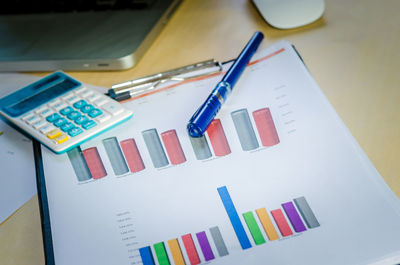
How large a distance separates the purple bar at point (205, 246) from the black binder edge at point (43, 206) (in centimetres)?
12

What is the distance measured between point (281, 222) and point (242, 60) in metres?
0.21

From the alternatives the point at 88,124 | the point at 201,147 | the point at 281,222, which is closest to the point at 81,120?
the point at 88,124

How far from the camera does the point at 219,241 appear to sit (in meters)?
0.34

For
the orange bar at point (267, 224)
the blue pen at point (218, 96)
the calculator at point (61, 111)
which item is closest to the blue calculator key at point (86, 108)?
the calculator at point (61, 111)

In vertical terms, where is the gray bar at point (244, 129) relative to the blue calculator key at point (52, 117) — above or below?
below

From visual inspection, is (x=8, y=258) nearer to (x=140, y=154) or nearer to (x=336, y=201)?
(x=140, y=154)

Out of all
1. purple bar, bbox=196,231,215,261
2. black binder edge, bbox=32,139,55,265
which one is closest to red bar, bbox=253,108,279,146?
purple bar, bbox=196,231,215,261

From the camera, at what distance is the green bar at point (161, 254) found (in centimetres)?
33

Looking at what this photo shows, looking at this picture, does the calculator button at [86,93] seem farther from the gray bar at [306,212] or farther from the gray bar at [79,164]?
the gray bar at [306,212]

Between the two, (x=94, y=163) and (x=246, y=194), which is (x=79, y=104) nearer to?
(x=94, y=163)

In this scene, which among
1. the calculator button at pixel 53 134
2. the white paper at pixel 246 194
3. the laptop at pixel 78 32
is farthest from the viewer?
the laptop at pixel 78 32

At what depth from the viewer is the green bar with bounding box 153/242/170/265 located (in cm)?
33

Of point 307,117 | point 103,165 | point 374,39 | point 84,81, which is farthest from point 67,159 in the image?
point 374,39

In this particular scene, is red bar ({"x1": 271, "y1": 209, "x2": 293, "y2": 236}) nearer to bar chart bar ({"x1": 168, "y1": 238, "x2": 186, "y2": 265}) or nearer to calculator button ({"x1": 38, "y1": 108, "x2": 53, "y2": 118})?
bar chart bar ({"x1": 168, "y1": 238, "x2": 186, "y2": 265})
